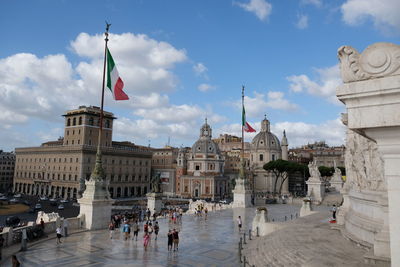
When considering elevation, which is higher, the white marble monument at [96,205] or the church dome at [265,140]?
the church dome at [265,140]

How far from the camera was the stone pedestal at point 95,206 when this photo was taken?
58.3 ft

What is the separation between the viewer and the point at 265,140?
275ft

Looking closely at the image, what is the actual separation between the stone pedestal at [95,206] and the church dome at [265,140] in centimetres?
6909

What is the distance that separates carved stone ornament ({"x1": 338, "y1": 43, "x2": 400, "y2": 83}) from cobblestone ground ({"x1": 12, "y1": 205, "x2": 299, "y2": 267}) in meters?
8.85

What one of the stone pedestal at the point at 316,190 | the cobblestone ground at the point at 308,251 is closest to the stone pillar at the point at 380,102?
the cobblestone ground at the point at 308,251

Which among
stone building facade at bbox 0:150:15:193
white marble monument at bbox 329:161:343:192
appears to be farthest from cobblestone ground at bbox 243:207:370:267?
stone building facade at bbox 0:150:15:193

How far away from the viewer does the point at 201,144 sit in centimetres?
7869

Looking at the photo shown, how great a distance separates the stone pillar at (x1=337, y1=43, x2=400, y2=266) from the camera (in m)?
3.78

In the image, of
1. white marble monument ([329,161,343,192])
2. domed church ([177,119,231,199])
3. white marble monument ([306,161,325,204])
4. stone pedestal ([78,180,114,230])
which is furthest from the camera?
domed church ([177,119,231,199])

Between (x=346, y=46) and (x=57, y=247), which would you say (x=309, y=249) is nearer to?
(x=346, y=46)

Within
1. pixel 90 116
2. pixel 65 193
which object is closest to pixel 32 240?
pixel 65 193

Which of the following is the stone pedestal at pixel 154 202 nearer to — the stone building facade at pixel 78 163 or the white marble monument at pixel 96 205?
the white marble monument at pixel 96 205

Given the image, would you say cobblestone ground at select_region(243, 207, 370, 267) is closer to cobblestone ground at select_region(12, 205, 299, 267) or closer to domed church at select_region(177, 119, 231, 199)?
cobblestone ground at select_region(12, 205, 299, 267)

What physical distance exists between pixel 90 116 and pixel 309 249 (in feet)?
225
